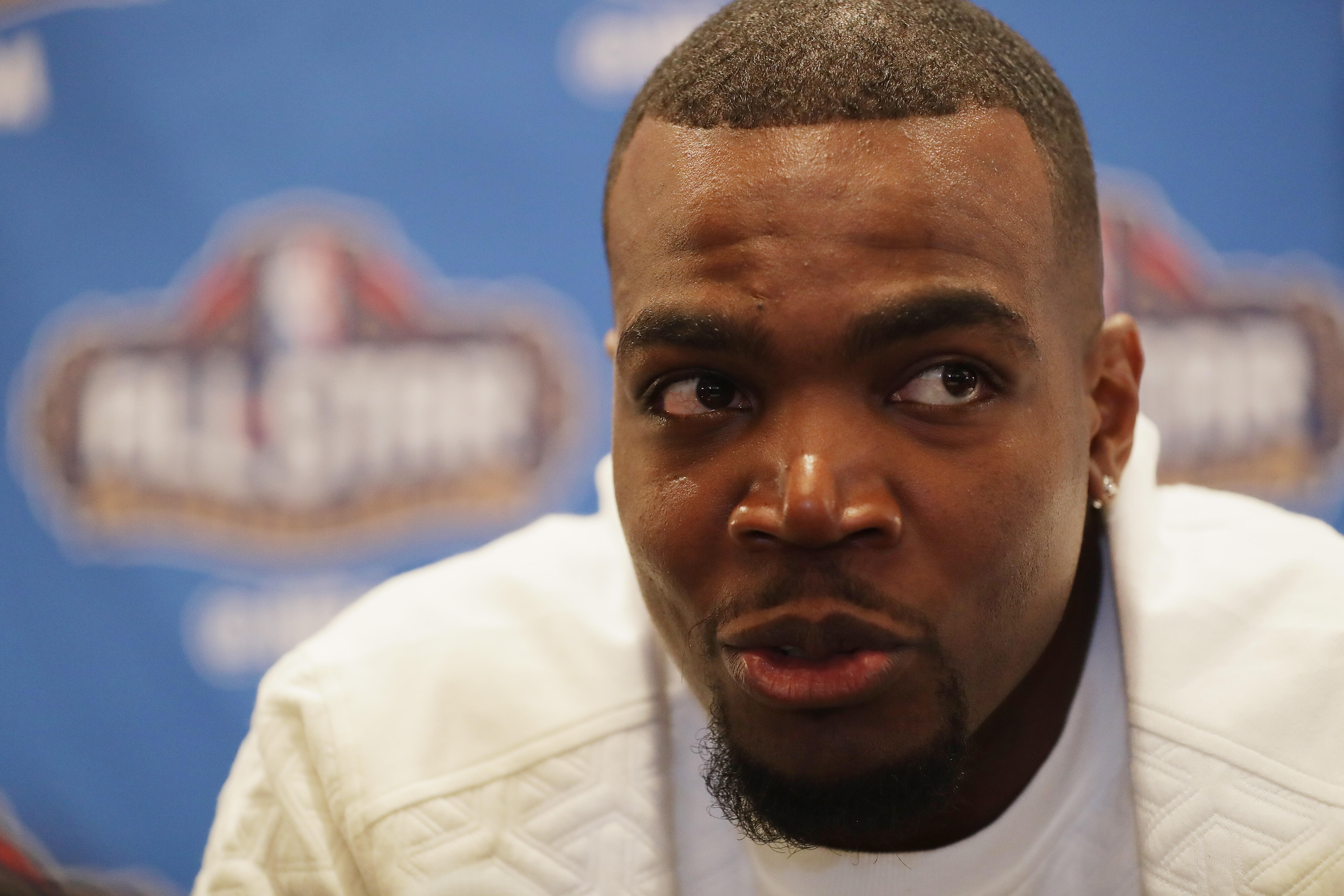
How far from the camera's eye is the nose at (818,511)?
849mm

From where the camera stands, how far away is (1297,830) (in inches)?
40.9

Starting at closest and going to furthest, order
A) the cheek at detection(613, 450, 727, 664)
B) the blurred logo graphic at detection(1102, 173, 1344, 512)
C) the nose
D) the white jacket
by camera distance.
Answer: the nose → the cheek at detection(613, 450, 727, 664) → the white jacket → the blurred logo graphic at detection(1102, 173, 1344, 512)

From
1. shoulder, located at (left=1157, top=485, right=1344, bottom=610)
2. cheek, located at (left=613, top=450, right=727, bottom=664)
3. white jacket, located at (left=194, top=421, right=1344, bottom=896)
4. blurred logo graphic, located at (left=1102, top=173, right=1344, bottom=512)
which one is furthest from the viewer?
blurred logo graphic, located at (left=1102, top=173, right=1344, bottom=512)

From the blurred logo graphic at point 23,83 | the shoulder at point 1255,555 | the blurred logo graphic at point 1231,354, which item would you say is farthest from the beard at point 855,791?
the blurred logo graphic at point 23,83

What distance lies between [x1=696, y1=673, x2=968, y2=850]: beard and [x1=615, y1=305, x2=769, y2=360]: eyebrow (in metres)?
0.30

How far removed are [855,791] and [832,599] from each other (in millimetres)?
163

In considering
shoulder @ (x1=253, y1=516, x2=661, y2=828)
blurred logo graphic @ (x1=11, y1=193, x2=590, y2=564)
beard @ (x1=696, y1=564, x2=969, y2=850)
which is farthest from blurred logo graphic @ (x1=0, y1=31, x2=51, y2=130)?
beard @ (x1=696, y1=564, x2=969, y2=850)

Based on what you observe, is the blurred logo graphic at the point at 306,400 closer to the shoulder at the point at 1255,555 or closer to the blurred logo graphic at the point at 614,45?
the blurred logo graphic at the point at 614,45

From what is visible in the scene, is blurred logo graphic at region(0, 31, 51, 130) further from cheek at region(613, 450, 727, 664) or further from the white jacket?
cheek at region(613, 450, 727, 664)

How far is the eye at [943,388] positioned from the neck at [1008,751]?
322 millimetres

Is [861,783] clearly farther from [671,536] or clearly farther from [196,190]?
[196,190]

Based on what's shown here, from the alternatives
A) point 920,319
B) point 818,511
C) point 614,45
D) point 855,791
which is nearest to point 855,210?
point 920,319

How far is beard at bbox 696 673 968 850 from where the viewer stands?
36.2 inches

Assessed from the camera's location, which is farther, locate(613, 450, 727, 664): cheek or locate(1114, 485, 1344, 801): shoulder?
locate(1114, 485, 1344, 801): shoulder
